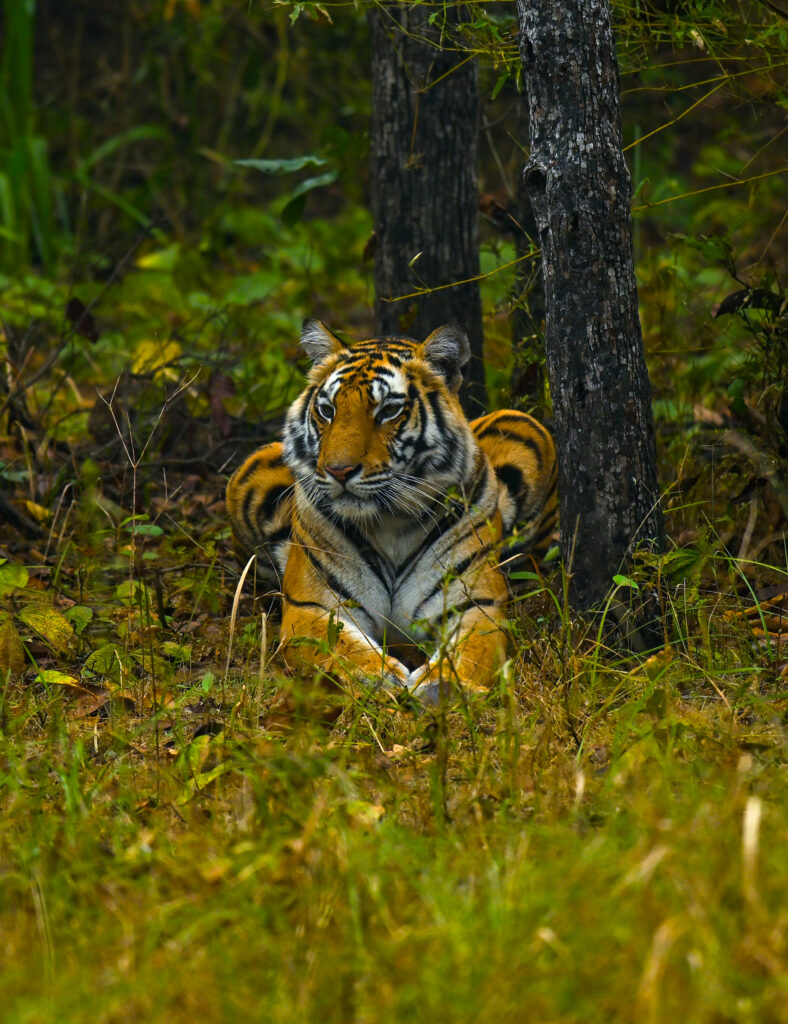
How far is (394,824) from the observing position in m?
2.46

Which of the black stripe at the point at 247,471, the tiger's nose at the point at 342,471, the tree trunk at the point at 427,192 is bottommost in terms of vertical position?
the black stripe at the point at 247,471

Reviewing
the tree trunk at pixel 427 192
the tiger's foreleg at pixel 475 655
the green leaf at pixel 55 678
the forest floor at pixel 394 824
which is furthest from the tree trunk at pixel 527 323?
the green leaf at pixel 55 678

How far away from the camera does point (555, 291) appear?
11.6 ft

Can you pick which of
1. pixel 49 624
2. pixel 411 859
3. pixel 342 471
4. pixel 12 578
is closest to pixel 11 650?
pixel 49 624

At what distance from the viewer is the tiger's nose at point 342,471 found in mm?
3715

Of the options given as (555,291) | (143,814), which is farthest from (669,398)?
(143,814)

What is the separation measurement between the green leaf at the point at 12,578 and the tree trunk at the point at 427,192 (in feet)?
6.34

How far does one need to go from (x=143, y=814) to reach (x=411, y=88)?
11.1ft

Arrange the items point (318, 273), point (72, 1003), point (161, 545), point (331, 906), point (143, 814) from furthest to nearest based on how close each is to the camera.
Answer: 1. point (318, 273)
2. point (161, 545)
3. point (143, 814)
4. point (331, 906)
5. point (72, 1003)

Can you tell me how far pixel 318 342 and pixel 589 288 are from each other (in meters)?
1.13

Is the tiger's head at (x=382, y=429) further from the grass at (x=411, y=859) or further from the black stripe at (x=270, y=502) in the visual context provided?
the grass at (x=411, y=859)

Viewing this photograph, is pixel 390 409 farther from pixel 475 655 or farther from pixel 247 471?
pixel 247 471

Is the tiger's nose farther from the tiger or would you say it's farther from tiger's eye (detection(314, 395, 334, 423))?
tiger's eye (detection(314, 395, 334, 423))

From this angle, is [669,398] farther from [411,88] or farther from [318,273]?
[318,273]
